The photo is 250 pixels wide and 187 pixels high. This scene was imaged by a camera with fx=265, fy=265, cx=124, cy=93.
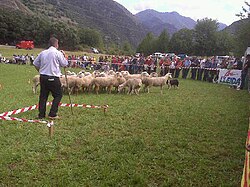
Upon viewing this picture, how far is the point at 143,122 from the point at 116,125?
0.83 m

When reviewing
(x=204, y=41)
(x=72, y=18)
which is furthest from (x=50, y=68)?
(x=72, y=18)

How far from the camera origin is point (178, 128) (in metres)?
6.86

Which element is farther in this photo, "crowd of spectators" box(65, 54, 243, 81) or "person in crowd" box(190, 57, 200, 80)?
"person in crowd" box(190, 57, 200, 80)

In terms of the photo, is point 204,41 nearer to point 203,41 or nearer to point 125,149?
point 203,41

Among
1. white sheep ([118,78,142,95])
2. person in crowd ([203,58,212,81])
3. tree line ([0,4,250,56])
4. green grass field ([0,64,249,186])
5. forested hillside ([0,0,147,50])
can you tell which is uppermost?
forested hillside ([0,0,147,50])

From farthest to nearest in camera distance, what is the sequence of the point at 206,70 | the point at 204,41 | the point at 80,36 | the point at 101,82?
the point at 80,36 → the point at 204,41 → the point at 206,70 → the point at 101,82

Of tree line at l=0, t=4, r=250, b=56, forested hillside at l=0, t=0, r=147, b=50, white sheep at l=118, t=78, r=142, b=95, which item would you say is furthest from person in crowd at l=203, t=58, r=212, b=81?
forested hillside at l=0, t=0, r=147, b=50

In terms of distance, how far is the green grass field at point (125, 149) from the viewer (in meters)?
4.20

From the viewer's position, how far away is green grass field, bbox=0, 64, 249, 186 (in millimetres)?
4195

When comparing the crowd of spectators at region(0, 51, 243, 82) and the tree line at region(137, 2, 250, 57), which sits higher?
the tree line at region(137, 2, 250, 57)

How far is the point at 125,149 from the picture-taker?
525cm

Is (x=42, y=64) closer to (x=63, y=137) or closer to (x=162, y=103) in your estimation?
(x=63, y=137)

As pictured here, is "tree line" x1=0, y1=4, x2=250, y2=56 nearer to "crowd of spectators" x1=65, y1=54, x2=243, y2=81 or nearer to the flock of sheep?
"crowd of spectators" x1=65, y1=54, x2=243, y2=81

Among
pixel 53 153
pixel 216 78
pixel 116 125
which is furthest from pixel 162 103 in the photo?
pixel 216 78
